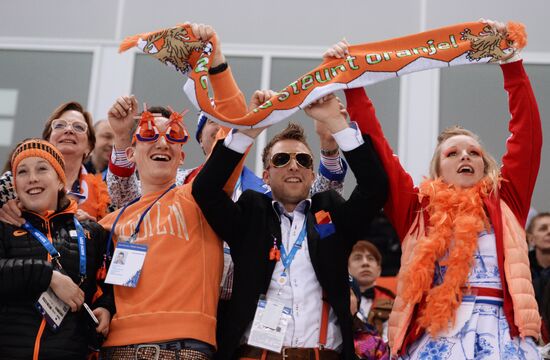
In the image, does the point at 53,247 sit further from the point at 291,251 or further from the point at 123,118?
the point at 291,251

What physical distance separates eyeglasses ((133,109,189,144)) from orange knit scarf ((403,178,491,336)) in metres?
1.23

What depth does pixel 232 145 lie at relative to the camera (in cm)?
321

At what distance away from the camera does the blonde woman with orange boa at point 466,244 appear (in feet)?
9.88

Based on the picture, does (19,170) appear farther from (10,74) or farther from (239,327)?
(10,74)

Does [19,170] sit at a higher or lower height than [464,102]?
lower

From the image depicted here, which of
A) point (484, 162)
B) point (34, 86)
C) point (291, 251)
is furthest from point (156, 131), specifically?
point (34, 86)

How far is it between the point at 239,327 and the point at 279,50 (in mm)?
4220

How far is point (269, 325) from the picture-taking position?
306 cm

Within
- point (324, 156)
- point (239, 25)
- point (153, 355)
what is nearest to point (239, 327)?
point (153, 355)

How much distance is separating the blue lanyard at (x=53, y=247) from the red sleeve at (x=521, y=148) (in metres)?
1.94

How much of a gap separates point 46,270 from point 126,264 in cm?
34

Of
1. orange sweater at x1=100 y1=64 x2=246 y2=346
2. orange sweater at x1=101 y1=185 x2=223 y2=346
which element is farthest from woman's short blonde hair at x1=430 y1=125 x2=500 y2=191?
orange sweater at x1=101 y1=185 x2=223 y2=346

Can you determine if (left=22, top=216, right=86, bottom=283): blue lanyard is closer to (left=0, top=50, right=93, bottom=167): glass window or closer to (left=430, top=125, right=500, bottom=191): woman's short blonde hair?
(left=430, top=125, right=500, bottom=191): woman's short blonde hair

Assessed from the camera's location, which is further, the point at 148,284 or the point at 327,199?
the point at 327,199
